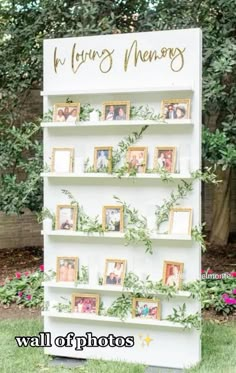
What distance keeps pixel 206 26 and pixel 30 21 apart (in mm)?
1936

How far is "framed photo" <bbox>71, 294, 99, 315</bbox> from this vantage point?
396 centimetres

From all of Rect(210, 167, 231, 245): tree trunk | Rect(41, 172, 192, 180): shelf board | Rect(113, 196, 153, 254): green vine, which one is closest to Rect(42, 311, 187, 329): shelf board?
Rect(113, 196, 153, 254): green vine

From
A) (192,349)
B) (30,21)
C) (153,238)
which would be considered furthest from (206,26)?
(192,349)

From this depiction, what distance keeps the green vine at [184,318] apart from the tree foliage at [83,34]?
1.74 m

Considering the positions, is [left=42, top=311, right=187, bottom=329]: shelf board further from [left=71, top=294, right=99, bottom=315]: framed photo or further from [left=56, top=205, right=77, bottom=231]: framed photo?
[left=56, top=205, right=77, bottom=231]: framed photo

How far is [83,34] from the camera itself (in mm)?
5367

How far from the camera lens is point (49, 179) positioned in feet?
13.3

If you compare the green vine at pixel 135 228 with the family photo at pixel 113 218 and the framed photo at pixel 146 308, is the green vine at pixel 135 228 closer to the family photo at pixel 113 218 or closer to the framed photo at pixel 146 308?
the family photo at pixel 113 218

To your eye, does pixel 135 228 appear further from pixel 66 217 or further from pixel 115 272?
pixel 66 217

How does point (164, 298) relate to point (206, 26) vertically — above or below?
below

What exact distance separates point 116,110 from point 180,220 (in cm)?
88

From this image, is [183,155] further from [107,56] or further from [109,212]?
[107,56]

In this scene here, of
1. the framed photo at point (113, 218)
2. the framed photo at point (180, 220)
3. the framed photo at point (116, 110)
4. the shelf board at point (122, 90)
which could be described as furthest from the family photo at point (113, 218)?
the shelf board at point (122, 90)

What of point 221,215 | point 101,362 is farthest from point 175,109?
point 221,215
